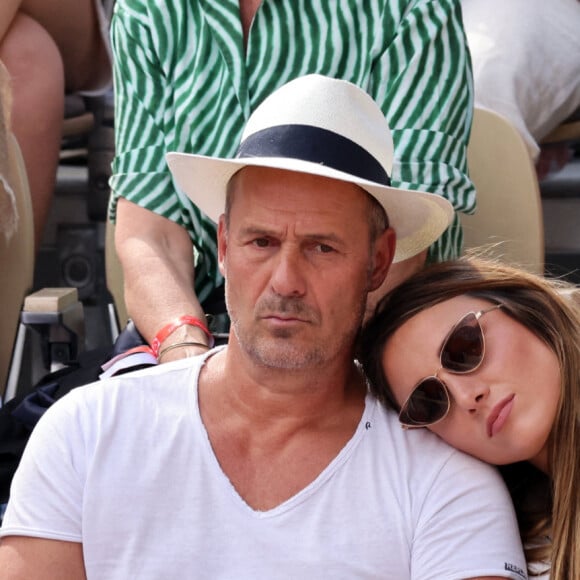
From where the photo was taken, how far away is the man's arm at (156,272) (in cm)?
227

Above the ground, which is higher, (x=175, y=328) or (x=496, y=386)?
(x=496, y=386)

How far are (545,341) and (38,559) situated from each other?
31.6 inches

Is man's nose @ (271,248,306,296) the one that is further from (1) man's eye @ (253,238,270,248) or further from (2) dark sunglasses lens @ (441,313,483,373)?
(2) dark sunglasses lens @ (441,313,483,373)

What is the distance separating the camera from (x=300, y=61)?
8.02 ft

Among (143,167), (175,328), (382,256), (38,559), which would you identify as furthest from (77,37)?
(38,559)

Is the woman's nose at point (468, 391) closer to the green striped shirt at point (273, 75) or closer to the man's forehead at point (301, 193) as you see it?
the man's forehead at point (301, 193)

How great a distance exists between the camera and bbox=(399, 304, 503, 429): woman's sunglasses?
5.64ft

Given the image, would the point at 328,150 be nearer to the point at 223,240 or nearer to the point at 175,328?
the point at 223,240

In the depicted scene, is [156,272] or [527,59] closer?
[156,272]

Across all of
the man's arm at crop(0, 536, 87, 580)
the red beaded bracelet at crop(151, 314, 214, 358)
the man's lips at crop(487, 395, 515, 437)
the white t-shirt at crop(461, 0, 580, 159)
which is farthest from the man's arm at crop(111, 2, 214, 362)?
the white t-shirt at crop(461, 0, 580, 159)

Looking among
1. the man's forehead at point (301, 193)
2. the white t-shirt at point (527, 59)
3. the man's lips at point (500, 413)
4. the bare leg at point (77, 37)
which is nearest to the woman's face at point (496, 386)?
the man's lips at point (500, 413)

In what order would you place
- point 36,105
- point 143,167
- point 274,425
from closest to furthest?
1. point 274,425
2. point 143,167
3. point 36,105

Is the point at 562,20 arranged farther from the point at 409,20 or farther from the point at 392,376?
the point at 392,376

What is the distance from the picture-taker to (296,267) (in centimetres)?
172
